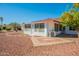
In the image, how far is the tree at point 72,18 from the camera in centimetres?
1521

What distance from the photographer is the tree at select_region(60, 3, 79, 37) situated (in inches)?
599

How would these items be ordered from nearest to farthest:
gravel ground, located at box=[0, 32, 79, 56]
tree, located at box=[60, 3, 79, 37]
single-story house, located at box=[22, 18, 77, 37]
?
gravel ground, located at box=[0, 32, 79, 56]
tree, located at box=[60, 3, 79, 37]
single-story house, located at box=[22, 18, 77, 37]

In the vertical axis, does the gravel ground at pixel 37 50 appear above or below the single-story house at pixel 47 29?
below

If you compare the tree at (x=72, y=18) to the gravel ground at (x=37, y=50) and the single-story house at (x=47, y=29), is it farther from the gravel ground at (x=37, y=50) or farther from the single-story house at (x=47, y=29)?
the gravel ground at (x=37, y=50)

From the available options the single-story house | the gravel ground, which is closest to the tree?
the single-story house

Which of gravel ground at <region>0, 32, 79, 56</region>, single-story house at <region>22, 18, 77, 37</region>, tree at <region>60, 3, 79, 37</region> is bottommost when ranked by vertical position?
gravel ground at <region>0, 32, 79, 56</region>

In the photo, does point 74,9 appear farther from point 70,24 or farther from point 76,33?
point 76,33

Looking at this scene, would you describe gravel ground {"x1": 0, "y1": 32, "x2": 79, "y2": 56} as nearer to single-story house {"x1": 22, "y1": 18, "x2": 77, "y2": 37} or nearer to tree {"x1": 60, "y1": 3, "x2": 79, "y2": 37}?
tree {"x1": 60, "y1": 3, "x2": 79, "y2": 37}

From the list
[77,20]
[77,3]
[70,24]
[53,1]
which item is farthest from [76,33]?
[53,1]

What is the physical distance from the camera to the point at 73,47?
13.8 m

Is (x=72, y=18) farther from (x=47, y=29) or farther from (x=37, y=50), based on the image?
(x=47, y=29)

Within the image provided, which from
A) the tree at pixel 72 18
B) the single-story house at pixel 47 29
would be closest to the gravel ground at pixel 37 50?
the tree at pixel 72 18

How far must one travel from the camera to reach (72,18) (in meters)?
15.8

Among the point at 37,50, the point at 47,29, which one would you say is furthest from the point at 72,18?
the point at 47,29
